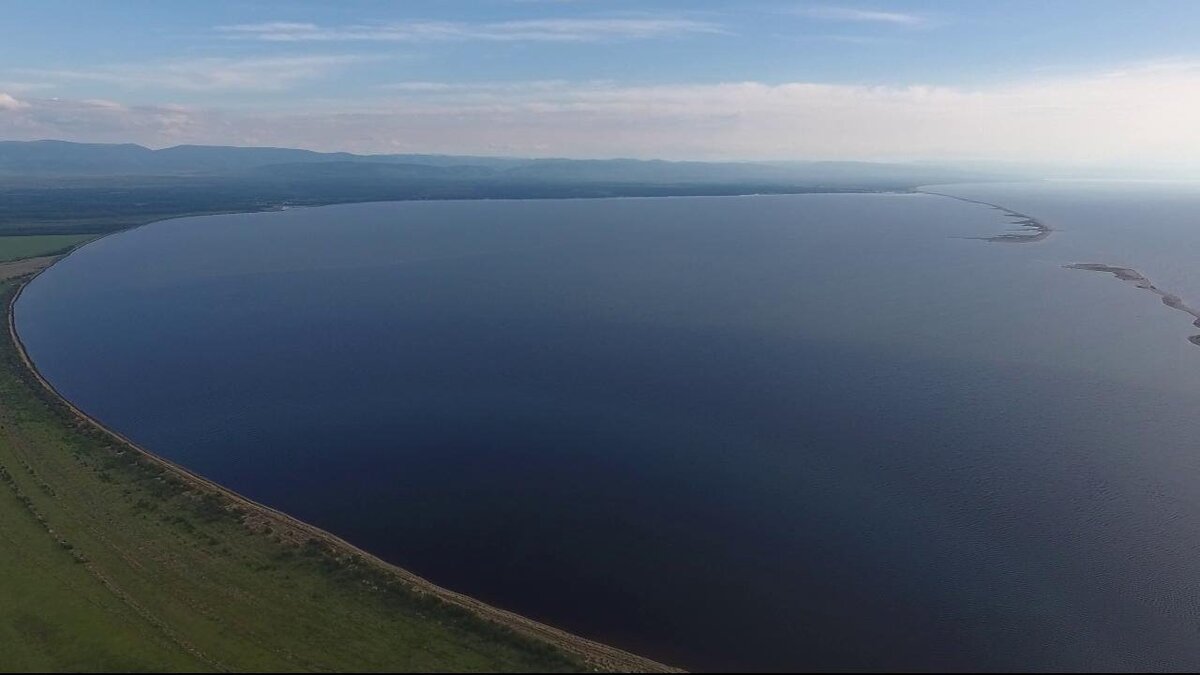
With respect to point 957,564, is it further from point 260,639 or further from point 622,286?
point 622,286

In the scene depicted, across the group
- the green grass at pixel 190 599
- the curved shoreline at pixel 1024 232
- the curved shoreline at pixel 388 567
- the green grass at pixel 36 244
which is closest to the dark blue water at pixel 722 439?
the curved shoreline at pixel 388 567

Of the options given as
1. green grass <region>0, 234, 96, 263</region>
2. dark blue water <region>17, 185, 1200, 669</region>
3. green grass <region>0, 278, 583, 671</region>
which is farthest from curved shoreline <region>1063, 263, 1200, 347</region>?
green grass <region>0, 234, 96, 263</region>

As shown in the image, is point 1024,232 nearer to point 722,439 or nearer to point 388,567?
point 722,439

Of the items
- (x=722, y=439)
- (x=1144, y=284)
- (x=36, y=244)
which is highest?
(x=36, y=244)

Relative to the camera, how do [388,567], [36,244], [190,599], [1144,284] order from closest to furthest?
[190,599] → [388,567] → [1144,284] → [36,244]

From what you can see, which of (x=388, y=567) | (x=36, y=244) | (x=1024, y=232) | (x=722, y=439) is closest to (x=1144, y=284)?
(x=1024, y=232)

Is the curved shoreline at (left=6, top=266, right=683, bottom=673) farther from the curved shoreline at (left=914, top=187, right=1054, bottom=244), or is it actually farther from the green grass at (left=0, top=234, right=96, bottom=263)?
the curved shoreline at (left=914, top=187, right=1054, bottom=244)
